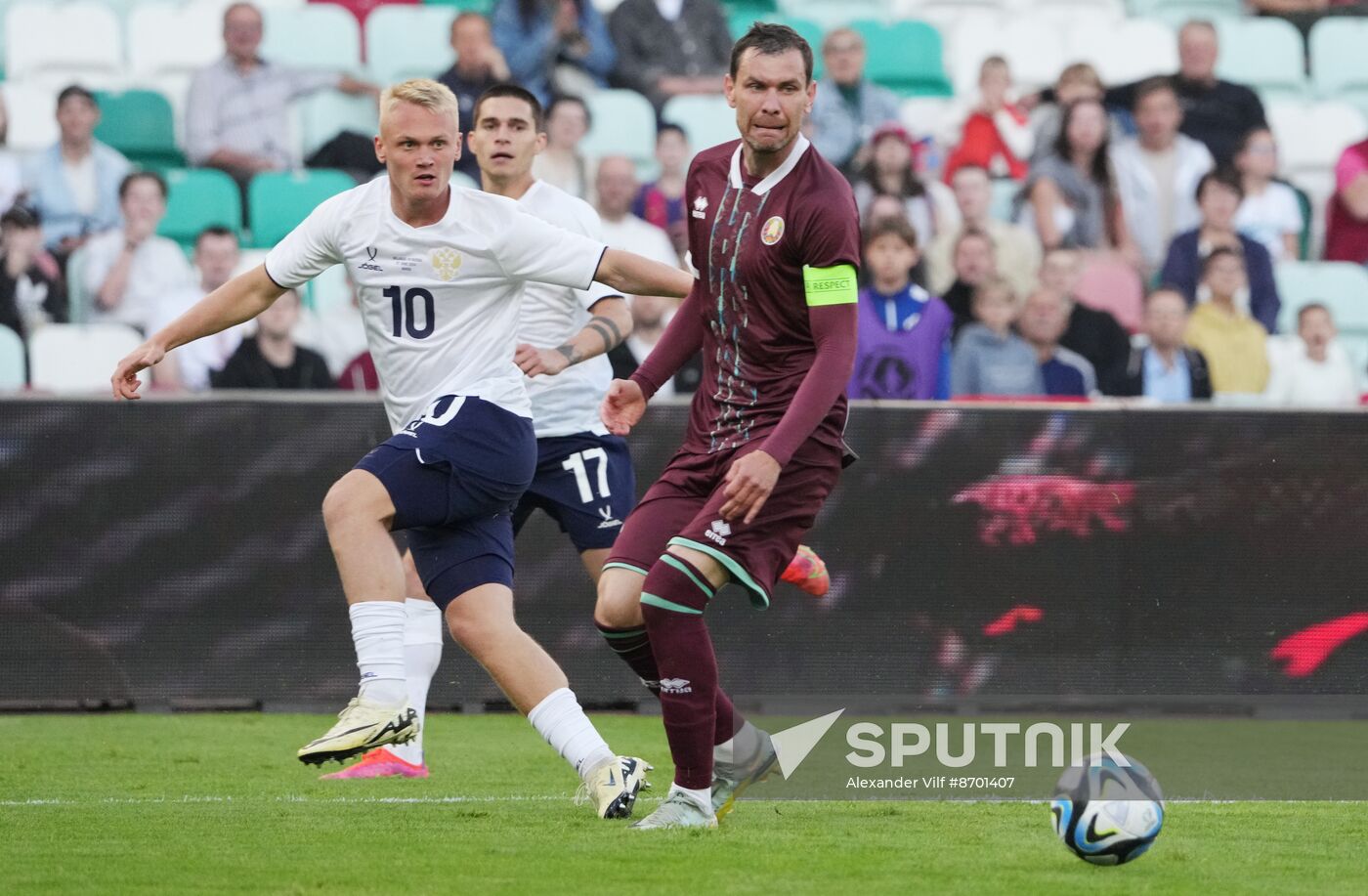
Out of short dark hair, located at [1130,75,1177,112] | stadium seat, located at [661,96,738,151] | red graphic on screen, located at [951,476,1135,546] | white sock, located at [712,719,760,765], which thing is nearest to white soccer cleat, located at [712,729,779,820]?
white sock, located at [712,719,760,765]

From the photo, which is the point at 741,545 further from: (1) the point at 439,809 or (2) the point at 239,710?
(2) the point at 239,710

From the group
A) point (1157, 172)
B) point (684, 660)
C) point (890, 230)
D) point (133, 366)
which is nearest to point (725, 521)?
point (684, 660)

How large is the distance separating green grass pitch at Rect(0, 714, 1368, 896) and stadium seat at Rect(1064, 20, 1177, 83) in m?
10.00

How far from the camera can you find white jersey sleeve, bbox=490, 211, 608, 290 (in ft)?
19.0

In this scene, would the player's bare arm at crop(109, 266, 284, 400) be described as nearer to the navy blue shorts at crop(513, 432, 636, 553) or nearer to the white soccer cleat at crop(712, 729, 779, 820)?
the navy blue shorts at crop(513, 432, 636, 553)

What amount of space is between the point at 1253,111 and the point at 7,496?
31.2 ft

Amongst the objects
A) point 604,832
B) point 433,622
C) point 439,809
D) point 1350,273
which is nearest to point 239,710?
point 433,622

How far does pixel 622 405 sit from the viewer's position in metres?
5.74

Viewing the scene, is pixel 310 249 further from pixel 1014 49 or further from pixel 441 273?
pixel 1014 49

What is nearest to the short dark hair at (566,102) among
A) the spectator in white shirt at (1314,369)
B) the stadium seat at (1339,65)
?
the spectator in white shirt at (1314,369)

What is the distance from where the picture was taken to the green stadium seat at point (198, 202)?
41.3ft

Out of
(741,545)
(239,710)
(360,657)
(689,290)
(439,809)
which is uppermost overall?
(689,290)

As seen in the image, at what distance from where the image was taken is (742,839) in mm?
5504

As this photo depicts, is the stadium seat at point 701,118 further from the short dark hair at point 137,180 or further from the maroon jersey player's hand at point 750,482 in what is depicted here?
the maroon jersey player's hand at point 750,482
